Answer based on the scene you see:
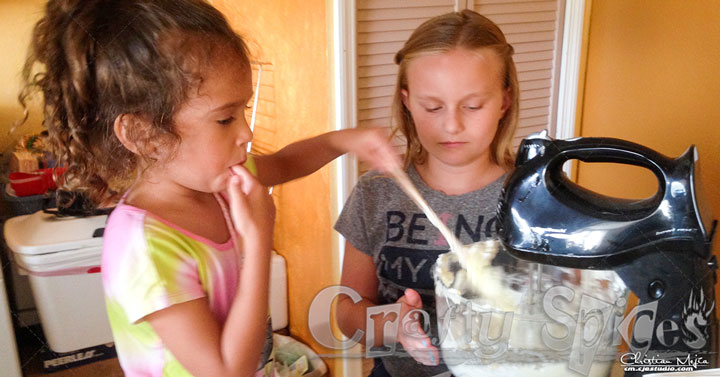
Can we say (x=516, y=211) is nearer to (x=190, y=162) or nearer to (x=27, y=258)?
(x=190, y=162)

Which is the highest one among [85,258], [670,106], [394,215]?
[670,106]

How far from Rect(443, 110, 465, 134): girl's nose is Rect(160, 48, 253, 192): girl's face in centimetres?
21

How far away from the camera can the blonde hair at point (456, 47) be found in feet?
1.78

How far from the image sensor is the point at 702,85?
56cm

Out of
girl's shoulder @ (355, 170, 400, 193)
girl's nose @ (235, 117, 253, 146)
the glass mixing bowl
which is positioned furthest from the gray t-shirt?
girl's nose @ (235, 117, 253, 146)

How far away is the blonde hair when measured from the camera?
21.4 inches

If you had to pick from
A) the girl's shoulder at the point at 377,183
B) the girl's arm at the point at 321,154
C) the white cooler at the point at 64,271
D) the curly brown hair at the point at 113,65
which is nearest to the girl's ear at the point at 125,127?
the curly brown hair at the point at 113,65

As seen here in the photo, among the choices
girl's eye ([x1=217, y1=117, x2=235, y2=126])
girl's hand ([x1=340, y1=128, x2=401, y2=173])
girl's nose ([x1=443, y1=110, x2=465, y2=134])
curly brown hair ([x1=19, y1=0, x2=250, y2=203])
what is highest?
curly brown hair ([x1=19, y1=0, x2=250, y2=203])

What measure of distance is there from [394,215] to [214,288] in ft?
0.78

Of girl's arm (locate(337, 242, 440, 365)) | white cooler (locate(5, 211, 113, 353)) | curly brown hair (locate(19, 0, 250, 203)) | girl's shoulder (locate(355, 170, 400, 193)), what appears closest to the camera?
curly brown hair (locate(19, 0, 250, 203))

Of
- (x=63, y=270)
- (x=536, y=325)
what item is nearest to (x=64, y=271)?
(x=63, y=270)

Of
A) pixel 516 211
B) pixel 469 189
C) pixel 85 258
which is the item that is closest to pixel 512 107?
pixel 469 189

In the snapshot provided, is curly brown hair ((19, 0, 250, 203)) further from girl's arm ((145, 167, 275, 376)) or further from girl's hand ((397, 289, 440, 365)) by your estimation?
girl's hand ((397, 289, 440, 365))

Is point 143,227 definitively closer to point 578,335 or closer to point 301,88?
point 578,335
